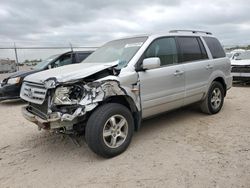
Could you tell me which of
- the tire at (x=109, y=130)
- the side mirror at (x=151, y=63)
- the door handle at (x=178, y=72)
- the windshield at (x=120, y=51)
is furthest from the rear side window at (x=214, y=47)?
the tire at (x=109, y=130)

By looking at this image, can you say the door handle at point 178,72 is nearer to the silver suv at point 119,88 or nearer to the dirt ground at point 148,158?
the silver suv at point 119,88

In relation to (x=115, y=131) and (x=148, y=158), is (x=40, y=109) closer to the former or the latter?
(x=115, y=131)

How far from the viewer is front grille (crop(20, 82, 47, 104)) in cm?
370

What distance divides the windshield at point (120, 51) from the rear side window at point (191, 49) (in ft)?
3.06

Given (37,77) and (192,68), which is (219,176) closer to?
(192,68)

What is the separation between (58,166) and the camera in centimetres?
372

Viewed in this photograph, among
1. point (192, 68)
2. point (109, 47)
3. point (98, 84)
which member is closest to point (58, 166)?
point (98, 84)

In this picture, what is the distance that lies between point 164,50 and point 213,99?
78.4 inches

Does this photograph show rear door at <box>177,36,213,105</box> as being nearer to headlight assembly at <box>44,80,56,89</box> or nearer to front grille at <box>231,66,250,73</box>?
headlight assembly at <box>44,80,56,89</box>

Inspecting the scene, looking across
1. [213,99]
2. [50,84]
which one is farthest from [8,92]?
[213,99]

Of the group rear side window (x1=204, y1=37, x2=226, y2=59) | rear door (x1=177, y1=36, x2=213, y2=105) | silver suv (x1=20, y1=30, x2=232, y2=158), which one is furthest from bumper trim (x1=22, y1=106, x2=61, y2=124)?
rear side window (x1=204, y1=37, x2=226, y2=59)

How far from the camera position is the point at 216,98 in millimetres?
6020

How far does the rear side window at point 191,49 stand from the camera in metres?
5.12

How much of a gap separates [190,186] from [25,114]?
2699 millimetres
